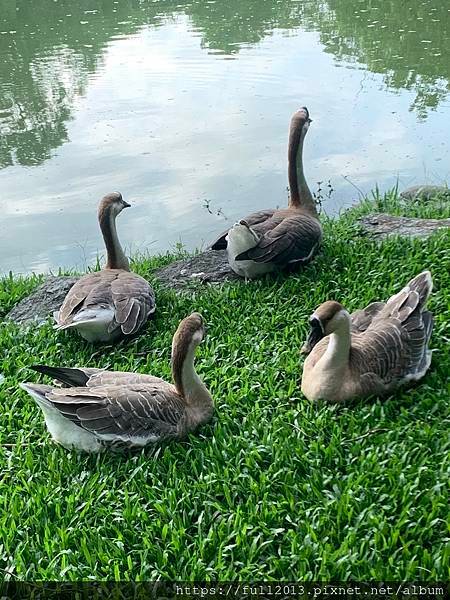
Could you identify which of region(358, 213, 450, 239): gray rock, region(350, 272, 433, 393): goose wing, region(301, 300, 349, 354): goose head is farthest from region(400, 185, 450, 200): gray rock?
region(301, 300, 349, 354): goose head

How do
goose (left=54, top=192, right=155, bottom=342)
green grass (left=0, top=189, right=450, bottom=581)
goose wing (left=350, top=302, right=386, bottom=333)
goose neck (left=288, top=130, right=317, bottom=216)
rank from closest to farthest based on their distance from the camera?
green grass (left=0, top=189, right=450, bottom=581)
goose wing (left=350, top=302, right=386, bottom=333)
goose (left=54, top=192, right=155, bottom=342)
goose neck (left=288, top=130, right=317, bottom=216)

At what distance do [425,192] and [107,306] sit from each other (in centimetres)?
415

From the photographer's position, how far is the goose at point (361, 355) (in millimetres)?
4090

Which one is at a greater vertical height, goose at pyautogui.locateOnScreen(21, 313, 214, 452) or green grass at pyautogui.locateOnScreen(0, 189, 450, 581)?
goose at pyautogui.locateOnScreen(21, 313, 214, 452)

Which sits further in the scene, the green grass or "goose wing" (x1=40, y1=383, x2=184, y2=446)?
"goose wing" (x1=40, y1=383, x2=184, y2=446)

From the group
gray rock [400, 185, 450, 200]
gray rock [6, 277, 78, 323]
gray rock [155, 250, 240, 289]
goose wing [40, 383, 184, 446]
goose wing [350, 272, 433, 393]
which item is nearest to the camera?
goose wing [40, 383, 184, 446]

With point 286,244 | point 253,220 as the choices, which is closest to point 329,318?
point 286,244

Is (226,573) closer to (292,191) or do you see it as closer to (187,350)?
(187,350)

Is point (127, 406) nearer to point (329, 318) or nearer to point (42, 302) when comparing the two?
point (329, 318)

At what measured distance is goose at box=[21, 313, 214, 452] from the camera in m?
3.85

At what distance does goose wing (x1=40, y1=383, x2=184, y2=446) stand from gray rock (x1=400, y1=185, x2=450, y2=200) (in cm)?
476

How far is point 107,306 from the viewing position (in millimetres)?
5270

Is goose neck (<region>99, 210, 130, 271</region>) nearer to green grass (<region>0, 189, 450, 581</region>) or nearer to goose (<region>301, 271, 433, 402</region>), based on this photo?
green grass (<region>0, 189, 450, 581</region>)

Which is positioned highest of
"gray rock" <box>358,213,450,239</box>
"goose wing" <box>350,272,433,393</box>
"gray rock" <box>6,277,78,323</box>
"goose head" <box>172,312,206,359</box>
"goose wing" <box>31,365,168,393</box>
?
"goose head" <box>172,312,206,359</box>
